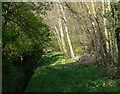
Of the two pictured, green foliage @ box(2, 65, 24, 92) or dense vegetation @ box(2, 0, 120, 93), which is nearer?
green foliage @ box(2, 65, 24, 92)

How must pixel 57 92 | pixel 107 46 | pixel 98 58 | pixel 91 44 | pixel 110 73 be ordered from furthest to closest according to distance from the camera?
pixel 91 44 → pixel 98 58 → pixel 107 46 → pixel 110 73 → pixel 57 92

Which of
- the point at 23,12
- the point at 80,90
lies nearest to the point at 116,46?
the point at 80,90

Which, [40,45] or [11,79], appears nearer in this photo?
[11,79]

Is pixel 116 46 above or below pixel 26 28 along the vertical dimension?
below

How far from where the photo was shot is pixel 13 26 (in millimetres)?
9500

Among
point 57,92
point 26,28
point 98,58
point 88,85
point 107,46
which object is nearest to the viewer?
point 26,28

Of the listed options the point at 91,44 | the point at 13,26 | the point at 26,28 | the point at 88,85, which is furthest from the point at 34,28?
the point at 91,44

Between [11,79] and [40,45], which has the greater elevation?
[40,45]

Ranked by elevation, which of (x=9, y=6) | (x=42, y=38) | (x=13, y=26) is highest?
(x=9, y=6)

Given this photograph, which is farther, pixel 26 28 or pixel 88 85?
pixel 88 85

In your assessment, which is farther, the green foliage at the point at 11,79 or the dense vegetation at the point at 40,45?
the dense vegetation at the point at 40,45

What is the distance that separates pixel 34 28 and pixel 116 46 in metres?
5.38

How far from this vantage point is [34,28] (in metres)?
9.14

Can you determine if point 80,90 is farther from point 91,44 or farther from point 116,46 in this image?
point 91,44
